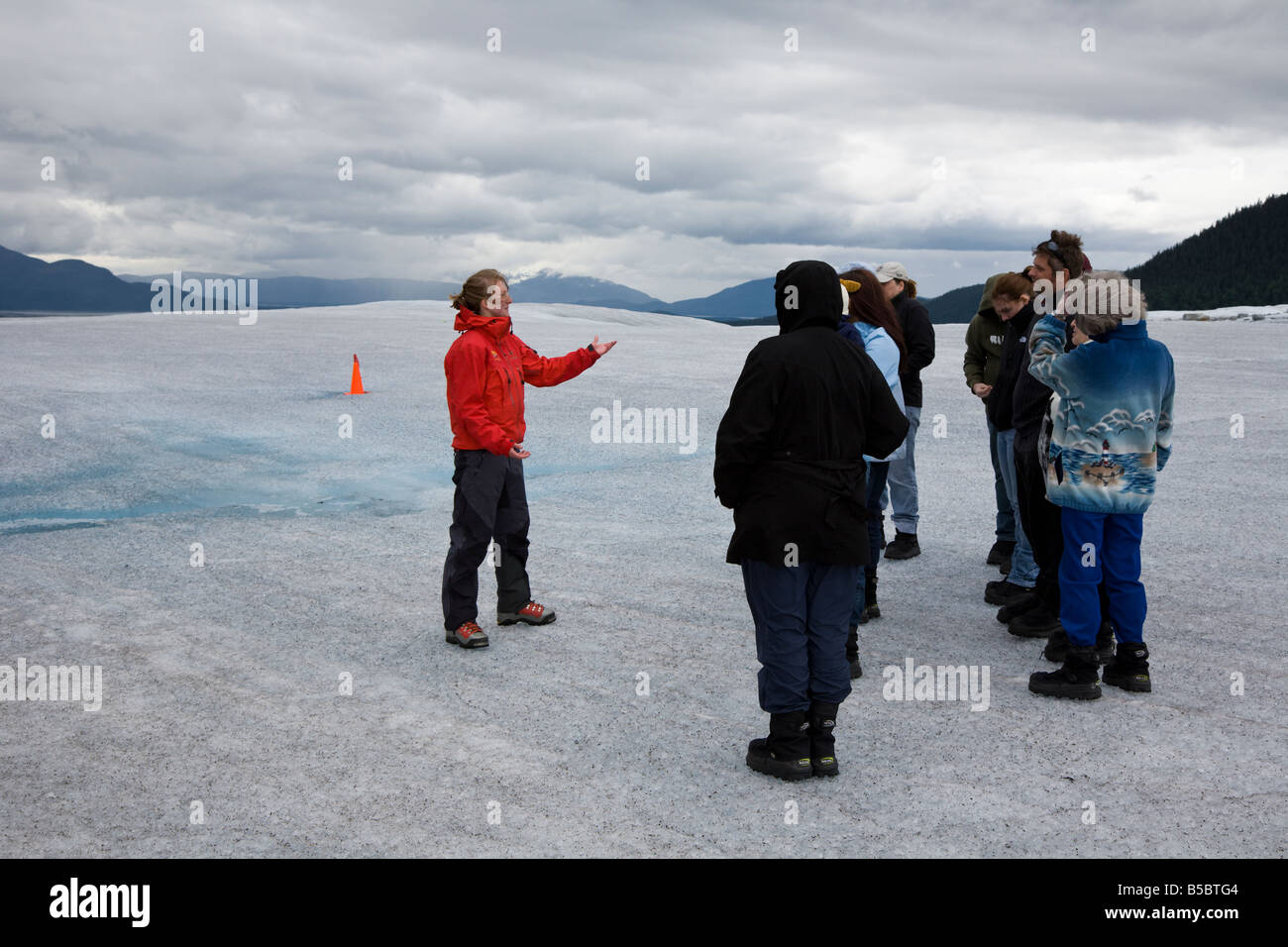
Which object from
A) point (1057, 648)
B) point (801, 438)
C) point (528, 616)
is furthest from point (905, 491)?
point (801, 438)

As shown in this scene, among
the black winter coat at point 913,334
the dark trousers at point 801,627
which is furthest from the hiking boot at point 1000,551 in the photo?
the dark trousers at point 801,627

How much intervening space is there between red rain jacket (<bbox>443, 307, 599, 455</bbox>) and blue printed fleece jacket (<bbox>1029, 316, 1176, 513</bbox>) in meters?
2.73

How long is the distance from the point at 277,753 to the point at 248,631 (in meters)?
1.88

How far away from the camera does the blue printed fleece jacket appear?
5160 millimetres

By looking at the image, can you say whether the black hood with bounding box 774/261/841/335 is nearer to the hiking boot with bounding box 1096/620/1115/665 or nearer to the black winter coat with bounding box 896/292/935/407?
the hiking boot with bounding box 1096/620/1115/665

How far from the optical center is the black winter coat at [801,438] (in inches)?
171

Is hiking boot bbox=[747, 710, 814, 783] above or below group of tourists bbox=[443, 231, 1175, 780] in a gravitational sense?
below

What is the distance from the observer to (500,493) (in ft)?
20.8

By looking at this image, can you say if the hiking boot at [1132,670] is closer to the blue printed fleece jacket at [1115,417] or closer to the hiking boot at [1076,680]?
the hiking boot at [1076,680]

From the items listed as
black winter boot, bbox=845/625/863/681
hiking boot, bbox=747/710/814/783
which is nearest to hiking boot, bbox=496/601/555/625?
black winter boot, bbox=845/625/863/681

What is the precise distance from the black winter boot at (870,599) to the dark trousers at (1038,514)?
3.26 ft

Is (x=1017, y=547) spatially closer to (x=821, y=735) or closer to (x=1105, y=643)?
(x=1105, y=643)

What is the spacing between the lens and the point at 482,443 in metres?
6.07

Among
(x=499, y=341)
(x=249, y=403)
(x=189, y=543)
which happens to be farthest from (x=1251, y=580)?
(x=249, y=403)
